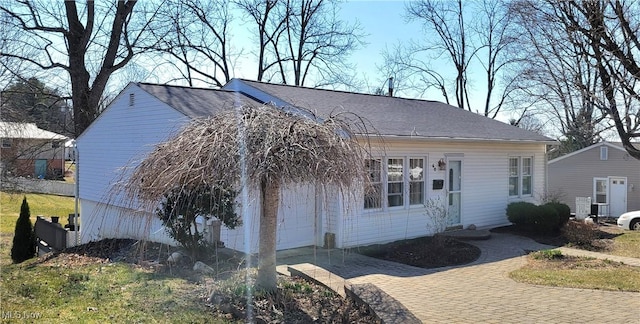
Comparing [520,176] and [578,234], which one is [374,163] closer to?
[578,234]

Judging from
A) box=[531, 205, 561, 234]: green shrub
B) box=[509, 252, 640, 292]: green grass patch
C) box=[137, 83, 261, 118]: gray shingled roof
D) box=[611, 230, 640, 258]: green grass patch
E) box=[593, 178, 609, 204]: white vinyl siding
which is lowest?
box=[509, 252, 640, 292]: green grass patch

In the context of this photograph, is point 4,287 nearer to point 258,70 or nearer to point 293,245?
point 293,245

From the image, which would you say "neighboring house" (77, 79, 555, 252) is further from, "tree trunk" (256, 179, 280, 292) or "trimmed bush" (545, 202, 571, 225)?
"tree trunk" (256, 179, 280, 292)

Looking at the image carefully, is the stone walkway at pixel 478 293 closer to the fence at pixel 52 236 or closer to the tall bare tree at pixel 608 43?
the tall bare tree at pixel 608 43

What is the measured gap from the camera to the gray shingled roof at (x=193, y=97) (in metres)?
11.5

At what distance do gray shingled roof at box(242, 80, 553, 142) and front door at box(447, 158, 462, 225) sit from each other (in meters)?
0.91

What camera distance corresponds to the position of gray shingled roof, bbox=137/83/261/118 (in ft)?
37.6

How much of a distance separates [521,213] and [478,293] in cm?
773

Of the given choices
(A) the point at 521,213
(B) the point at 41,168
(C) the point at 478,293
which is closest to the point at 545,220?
(A) the point at 521,213

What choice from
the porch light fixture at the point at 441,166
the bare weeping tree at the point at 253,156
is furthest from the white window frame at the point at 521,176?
the bare weeping tree at the point at 253,156

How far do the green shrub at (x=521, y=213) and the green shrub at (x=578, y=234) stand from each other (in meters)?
1.02

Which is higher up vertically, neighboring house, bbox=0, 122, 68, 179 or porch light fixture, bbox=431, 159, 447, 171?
neighboring house, bbox=0, 122, 68, 179

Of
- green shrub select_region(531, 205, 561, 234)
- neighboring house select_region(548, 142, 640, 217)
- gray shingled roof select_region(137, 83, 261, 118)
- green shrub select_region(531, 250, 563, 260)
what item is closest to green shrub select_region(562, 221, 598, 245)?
green shrub select_region(531, 205, 561, 234)

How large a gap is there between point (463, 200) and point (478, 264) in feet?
14.5
